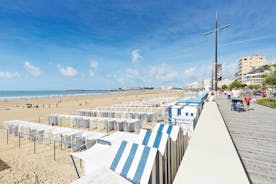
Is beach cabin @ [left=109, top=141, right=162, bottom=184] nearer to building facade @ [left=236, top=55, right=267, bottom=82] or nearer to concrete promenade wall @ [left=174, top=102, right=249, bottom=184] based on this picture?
concrete promenade wall @ [left=174, top=102, right=249, bottom=184]

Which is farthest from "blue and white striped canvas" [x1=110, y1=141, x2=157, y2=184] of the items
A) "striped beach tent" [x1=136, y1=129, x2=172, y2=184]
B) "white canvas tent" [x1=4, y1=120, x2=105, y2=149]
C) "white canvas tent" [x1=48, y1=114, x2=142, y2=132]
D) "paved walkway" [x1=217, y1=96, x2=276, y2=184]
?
"white canvas tent" [x1=48, y1=114, x2=142, y2=132]

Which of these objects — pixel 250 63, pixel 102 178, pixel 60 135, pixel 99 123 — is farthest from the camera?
pixel 250 63

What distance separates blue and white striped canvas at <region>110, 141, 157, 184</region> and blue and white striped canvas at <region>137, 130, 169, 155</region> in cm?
35

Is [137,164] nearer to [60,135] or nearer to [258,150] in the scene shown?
[258,150]

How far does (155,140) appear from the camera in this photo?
2350 millimetres

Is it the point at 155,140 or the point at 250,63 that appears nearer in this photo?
the point at 155,140

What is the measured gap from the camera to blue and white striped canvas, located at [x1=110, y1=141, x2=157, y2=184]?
165 centimetres

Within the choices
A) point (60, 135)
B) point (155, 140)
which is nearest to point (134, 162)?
point (155, 140)

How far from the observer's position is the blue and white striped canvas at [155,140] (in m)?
2.14

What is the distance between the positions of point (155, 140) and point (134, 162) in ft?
2.20

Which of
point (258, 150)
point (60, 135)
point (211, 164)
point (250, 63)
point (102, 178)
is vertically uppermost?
point (250, 63)

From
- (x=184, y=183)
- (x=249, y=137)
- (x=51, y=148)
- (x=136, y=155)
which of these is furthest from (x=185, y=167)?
(x=51, y=148)

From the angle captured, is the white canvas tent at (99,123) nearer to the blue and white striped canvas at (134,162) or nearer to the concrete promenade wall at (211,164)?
the concrete promenade wall at (211,164)

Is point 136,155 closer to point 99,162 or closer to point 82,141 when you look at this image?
point 99,162
